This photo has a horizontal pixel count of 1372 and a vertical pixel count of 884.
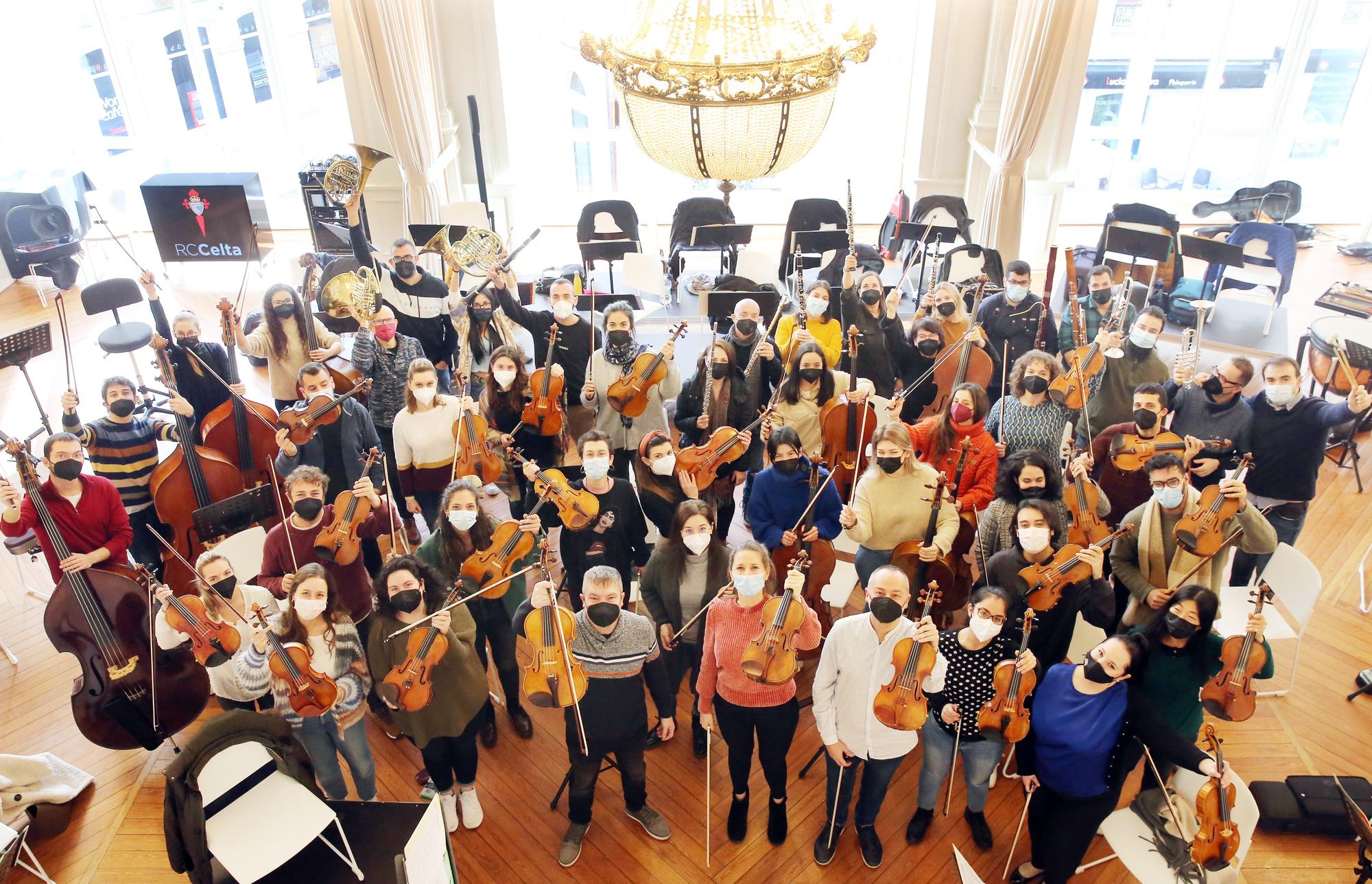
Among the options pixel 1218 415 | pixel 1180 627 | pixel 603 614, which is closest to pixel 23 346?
pixel 603 614

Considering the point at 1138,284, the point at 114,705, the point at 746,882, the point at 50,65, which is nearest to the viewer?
the point at 746,882

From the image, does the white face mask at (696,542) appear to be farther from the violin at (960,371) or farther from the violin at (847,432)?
the violin at (960,371)

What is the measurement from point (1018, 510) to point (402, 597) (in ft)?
8.19

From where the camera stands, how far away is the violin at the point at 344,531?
3.81 m

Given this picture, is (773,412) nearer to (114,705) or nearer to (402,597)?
(402,597)

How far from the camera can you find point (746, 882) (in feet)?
11.5

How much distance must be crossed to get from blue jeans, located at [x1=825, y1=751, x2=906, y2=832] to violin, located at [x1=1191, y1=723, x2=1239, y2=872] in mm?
991

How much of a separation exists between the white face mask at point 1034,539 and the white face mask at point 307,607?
109 inches

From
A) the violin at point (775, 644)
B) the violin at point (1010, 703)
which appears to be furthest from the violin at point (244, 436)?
the violin at point (1010, 703)

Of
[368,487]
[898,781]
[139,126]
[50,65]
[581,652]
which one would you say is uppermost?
[50,65]

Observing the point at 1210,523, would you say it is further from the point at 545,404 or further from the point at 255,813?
the point at 255,813

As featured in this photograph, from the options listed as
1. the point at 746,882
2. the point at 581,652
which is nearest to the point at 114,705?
the point at 581,652

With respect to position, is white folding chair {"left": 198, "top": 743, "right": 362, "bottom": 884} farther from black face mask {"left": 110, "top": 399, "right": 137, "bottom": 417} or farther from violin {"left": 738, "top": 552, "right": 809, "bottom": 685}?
black face mask {"left": 110, "top": 399, "right": 137, "bottom": 417}

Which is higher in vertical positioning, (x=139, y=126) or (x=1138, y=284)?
(x=139, y=126)
